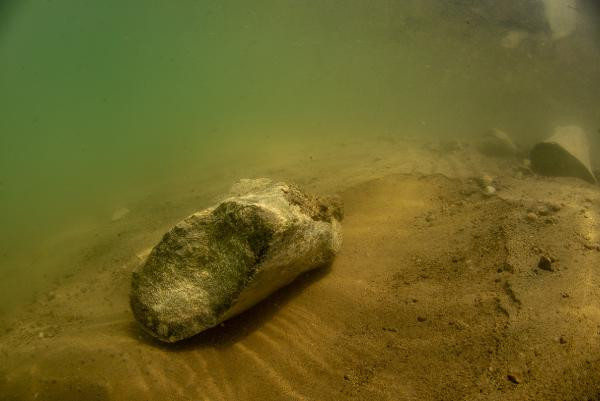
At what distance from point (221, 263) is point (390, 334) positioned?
1730mm

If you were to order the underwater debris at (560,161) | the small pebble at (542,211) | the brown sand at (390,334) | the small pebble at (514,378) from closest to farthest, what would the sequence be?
the small pebble at (514,378) < the brown sand at (390,334) < the small pebble at (542,211) < the underwater debris at (560,161)

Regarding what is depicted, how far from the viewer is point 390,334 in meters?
3.07

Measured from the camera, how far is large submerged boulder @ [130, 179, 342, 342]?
2971mm

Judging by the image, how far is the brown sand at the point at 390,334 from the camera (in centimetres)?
253

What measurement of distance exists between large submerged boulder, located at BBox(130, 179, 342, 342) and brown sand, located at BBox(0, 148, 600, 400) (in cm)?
36

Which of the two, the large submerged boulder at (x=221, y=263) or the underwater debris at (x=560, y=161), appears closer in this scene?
the large submerged boulder at (x=221, y=263)

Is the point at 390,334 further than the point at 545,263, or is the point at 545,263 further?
the point at 545,263

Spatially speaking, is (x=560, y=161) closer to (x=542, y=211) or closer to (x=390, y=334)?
(x=542, y=211)

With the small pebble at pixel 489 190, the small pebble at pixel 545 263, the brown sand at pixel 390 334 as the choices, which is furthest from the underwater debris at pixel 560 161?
the small pebble at pixel 545 263

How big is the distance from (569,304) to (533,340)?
614 millimetres

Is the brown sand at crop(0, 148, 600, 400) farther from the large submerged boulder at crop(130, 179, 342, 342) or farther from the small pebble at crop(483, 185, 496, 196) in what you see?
the small pebble at crop(483, 185, 496, 196)

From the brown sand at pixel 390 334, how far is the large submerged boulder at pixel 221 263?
36 centimetres

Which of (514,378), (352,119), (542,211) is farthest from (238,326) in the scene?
(352,119)

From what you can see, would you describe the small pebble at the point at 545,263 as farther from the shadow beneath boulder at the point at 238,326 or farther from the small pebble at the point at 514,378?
the shadow beneath boulder at the point at 238,326
